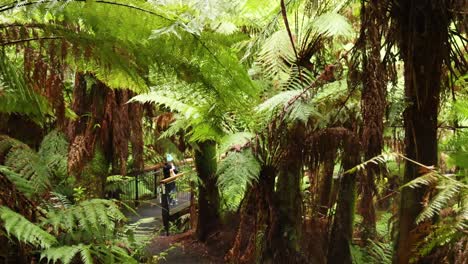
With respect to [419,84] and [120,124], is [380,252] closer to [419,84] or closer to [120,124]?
[419,84]

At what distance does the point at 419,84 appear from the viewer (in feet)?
4.42

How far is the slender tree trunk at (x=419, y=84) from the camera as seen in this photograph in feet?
4.27

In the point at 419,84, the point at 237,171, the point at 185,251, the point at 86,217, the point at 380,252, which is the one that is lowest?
the point at 185,251

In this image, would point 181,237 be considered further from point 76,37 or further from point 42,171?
point 76,37

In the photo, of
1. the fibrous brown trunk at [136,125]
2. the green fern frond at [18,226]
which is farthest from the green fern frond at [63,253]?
the fibrous brown trunk at [136,125]

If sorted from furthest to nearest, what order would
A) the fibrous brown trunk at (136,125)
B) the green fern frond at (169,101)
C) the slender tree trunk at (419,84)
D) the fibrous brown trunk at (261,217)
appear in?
1. the fibrous brown trunk at (136,125)
2. the green fern frond at (169,101)
3. the fibrous brown trunk at (261,217)
4. the slender tree trunk at (419,84)

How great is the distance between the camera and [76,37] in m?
1.50

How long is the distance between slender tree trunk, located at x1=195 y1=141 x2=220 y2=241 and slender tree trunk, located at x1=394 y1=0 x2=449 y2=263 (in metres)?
3.12

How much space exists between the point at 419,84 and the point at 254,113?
1368mm

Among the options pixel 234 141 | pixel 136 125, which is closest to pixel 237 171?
pixel 234 141

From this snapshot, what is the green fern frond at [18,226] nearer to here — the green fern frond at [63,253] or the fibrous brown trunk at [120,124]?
the green fern frond at [63,253]

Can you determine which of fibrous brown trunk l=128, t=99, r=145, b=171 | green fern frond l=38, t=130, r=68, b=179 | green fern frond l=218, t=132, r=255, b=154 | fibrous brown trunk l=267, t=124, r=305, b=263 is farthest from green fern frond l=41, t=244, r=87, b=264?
fibrous brown trunk l=128, t=99, r=145, b=171

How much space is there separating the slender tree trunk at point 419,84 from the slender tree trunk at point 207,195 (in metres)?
3.12

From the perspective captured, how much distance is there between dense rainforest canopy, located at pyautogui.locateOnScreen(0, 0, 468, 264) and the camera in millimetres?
1340
